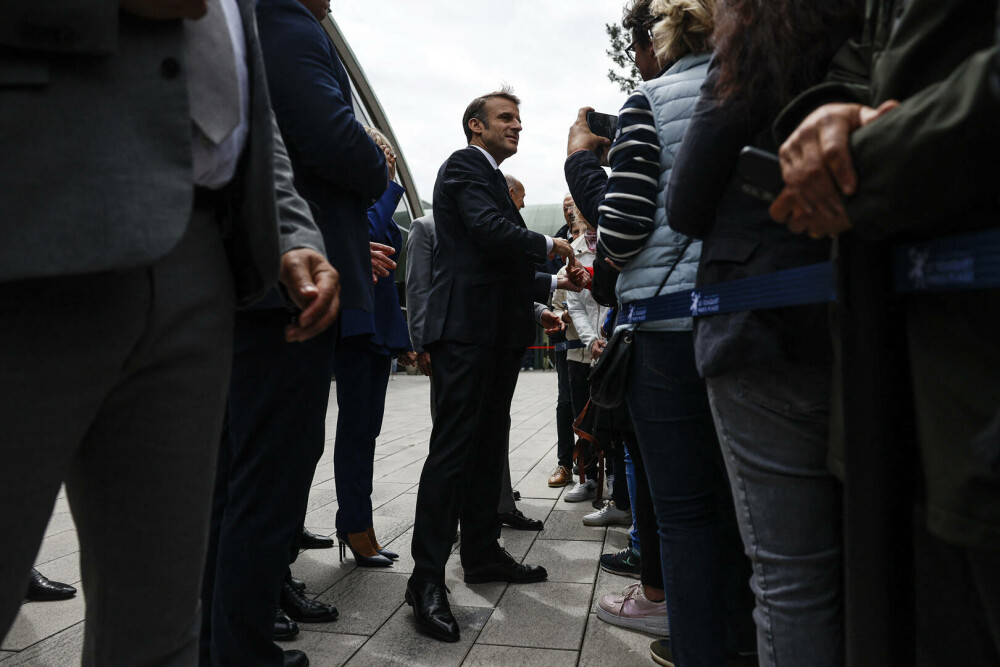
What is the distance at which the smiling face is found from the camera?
333cm

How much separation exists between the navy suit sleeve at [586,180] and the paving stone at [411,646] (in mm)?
1564

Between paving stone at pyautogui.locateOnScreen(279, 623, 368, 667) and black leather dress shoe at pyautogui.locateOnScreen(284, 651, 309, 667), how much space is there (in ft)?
0.19

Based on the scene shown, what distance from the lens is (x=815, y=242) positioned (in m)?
1.32

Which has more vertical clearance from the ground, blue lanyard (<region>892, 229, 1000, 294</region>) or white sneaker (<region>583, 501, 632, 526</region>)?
blue lanyard (<region>892, 229, 1000, 294</region>)

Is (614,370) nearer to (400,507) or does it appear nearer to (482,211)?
(482,211)

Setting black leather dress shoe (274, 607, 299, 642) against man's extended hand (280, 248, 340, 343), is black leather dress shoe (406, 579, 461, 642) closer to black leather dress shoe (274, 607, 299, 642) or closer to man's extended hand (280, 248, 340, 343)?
black leather dress shoe (274, 607, 299, 642)

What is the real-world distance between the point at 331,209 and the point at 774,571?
1.61 m

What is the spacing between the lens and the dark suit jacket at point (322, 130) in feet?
6.71

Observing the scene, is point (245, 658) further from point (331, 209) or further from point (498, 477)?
point (498, 477)

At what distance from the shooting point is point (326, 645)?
2480 mm

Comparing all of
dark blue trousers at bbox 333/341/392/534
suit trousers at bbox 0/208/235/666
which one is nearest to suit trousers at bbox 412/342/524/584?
dark blue trousers at bbox 333/341/392/534

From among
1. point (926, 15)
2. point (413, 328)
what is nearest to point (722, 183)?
point (926, 15)

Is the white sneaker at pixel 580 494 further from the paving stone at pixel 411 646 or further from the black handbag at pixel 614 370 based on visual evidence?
the black handbag at pixel 614 370

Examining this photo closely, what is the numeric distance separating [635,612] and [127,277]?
89.6 inches
